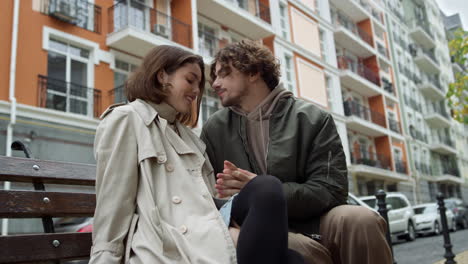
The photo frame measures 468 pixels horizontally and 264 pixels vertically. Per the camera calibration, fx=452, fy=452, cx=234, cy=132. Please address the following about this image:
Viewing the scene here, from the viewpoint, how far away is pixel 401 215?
49.4 feet

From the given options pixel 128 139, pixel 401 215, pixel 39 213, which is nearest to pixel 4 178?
pixel 39 213

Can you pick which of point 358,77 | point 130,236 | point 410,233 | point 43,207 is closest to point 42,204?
point 43,207

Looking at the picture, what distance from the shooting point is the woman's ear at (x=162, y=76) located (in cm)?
273

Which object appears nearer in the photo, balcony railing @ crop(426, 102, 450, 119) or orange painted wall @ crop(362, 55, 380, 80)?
orange painted wall @ crop(362, 55, 380, 80)

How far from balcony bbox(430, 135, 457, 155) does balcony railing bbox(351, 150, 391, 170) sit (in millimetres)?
11520

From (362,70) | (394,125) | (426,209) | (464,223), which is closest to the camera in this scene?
(426,209)

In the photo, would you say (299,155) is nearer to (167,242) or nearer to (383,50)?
A: (167,242)

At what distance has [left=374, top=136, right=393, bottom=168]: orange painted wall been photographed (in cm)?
3231

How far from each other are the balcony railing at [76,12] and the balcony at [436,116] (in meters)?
34.1

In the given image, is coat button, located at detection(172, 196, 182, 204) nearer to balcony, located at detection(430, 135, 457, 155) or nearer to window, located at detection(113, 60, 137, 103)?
window, located at detection(113, 60, 137, 103)

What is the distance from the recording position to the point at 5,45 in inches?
491

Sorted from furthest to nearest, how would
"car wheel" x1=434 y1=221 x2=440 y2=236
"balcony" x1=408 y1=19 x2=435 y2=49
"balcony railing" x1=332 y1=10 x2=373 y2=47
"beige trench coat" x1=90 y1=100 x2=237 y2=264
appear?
"balcony" x1=408 y1=19 x2=435 y2=49, "balcony railing" x1=332 y1=10 x2=373 y2=47, "car wheel" x1=434 y1=221 x2=440 y2=236, "beige trench coat" x1=90 y1=100 x2=237 y2=264

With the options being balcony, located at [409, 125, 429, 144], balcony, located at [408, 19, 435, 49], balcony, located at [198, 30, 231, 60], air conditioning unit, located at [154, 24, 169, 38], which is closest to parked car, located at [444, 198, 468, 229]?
balcony, located at [198, 30, 231, 60]

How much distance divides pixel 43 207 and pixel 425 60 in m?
45.1
